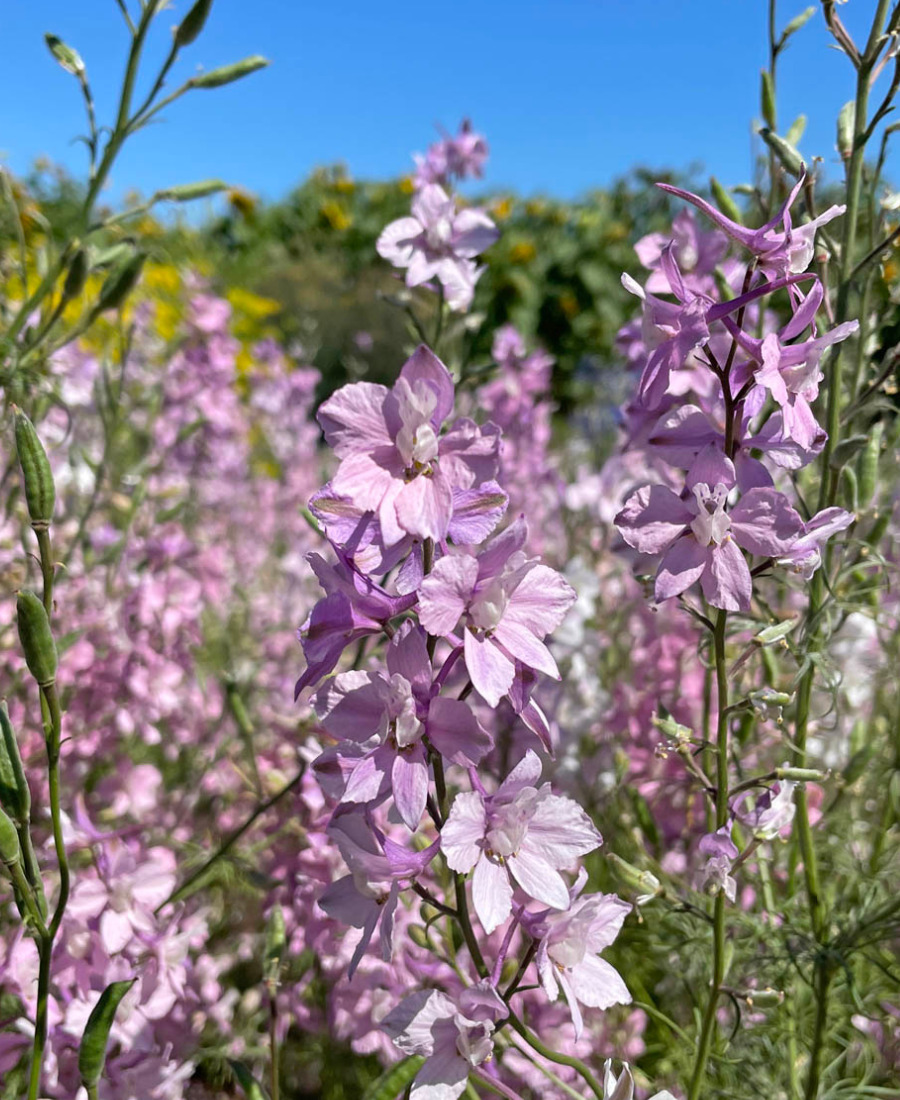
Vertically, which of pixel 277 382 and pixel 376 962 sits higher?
pixel 277 382

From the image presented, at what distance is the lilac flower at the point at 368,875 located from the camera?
75cm

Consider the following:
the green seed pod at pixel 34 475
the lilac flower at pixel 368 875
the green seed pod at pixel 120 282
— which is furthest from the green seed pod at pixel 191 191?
the lilac flower at pixel 368 875

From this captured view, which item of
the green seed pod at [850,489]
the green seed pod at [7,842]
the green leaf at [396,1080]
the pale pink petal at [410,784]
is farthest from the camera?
the green seed pod at [850,489]

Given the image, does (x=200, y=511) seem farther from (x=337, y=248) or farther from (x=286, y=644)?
(x=337, y=248)

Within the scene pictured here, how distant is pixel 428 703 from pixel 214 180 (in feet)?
3.49

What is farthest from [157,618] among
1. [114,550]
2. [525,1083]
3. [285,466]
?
[285,466]

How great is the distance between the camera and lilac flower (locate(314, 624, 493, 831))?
2.34 ft

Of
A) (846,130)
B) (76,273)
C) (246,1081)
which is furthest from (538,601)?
(76,273)

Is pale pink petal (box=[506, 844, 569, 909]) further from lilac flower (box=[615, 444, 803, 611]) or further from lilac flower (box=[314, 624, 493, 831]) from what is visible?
lilac flower (box=[615, 444, 803, 611])

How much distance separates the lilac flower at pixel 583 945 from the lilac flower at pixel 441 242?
89 cm

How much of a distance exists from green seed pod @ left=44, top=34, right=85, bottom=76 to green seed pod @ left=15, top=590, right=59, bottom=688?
85cm

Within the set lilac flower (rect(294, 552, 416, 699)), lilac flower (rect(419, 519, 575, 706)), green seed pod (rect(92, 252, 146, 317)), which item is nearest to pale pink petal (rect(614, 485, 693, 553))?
lilac flower (rect(419, 519, 575, 706))

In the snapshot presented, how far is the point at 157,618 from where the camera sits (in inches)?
70.5

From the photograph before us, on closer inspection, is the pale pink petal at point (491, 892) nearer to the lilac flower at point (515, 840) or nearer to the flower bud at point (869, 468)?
the lilac flower at point (515, 840)
